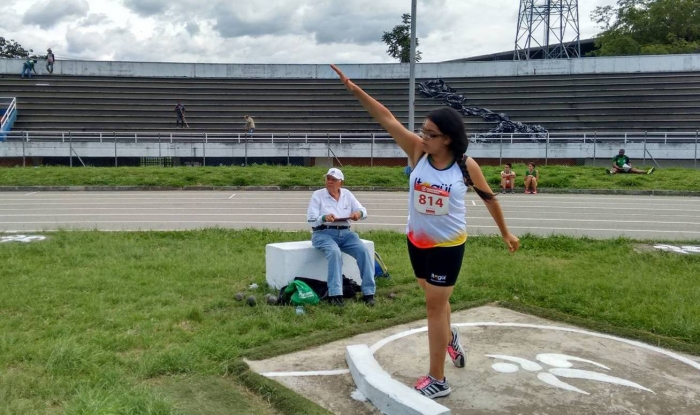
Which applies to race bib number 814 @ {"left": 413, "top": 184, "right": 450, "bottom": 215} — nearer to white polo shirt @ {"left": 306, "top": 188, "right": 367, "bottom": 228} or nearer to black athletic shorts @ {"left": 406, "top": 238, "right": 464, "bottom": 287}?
black athletic shorts @ {"left": 406, "top": 238, "right": 464, "bottom": 287}

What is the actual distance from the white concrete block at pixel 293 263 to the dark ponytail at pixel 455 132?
3236 millimetres

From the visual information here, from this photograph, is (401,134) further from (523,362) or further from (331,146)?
(331,146)

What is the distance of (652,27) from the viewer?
61.4m

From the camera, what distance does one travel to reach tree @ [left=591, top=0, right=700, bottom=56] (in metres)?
59.5

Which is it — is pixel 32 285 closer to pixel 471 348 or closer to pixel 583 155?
pixel 471 348

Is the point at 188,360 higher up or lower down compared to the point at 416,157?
lower down

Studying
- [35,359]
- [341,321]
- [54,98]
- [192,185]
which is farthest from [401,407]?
[54,98]

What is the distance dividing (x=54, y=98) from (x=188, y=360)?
3636 cm

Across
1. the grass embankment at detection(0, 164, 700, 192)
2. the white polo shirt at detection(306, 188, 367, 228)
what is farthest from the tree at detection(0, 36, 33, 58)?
the white polo shirt at detection(306, 188, 367, 228)

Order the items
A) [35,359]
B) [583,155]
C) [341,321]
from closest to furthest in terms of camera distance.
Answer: [35,359] → [341,321] → [583,155]

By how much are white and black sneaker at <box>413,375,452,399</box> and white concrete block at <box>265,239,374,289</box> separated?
2.94 meters

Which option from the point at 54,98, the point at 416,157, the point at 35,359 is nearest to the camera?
the point at 416,157

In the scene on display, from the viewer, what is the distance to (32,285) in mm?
7238

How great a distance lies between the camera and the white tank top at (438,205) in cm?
410
